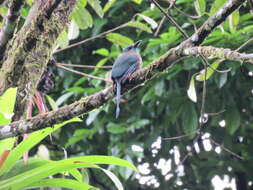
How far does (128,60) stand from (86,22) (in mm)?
622

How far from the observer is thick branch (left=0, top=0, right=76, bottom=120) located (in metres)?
2.32

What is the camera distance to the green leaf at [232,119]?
4828mm

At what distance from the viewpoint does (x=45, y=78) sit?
123 inches

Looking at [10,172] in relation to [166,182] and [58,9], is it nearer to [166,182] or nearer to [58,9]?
[58,9]

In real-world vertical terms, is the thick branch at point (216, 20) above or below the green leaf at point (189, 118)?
below

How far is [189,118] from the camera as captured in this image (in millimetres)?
4637

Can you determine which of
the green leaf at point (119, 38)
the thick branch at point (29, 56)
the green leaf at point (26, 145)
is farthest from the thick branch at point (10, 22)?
the green leaf at point (119, 38)

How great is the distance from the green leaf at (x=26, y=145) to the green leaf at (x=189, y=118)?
2.36 metres

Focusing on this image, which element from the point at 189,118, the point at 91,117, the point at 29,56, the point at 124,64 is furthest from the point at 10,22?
the point at 189,118

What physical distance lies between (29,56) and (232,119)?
9.64 ft

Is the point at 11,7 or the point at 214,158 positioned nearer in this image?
the point at 11,7

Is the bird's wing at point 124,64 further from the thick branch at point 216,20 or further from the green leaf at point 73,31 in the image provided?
the thick branch at point 216,20

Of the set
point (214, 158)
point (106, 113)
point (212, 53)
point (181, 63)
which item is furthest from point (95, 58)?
point (212, 53)

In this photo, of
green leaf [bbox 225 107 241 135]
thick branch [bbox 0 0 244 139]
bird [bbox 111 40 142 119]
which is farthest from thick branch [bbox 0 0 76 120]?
green leaf [bbox 225 107 241 135]
